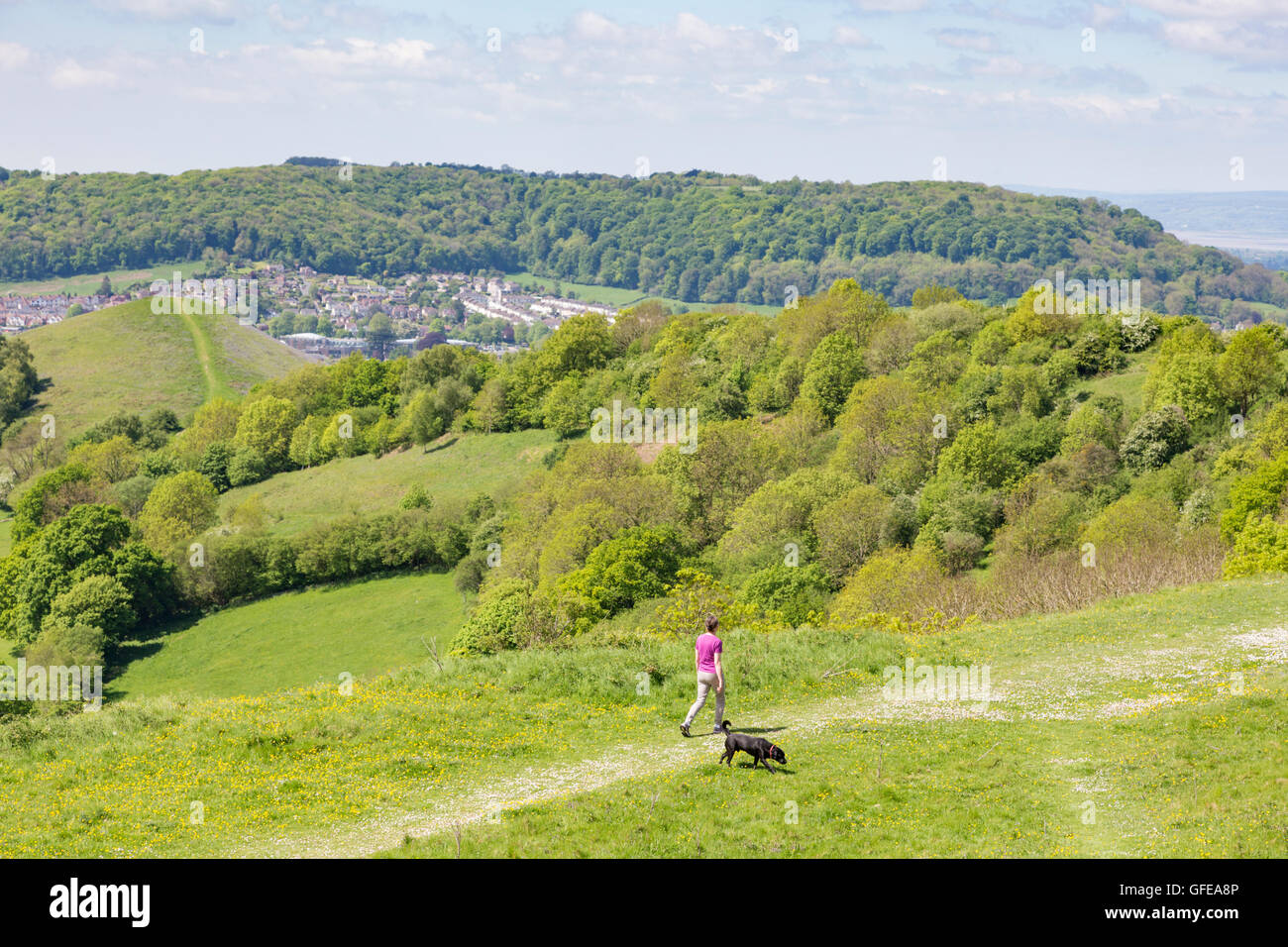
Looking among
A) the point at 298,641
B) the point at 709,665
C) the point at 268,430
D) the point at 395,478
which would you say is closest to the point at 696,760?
the point at 709,665

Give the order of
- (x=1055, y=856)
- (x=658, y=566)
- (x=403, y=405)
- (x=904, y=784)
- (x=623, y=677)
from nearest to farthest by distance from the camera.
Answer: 1. (x=1055, y=856)
2. (x=904, y=784)
3. (x=623, y=677)
4. (x=658, y=566)
5. (x=403, y=405)

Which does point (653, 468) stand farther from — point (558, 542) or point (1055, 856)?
point (1055, 856)

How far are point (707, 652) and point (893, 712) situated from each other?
228 inches

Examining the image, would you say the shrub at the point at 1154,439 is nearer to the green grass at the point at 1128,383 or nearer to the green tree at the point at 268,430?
the green grass at the point at 1128,383

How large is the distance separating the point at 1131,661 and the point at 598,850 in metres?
16.9

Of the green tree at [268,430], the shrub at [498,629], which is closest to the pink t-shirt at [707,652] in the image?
the shrub at [498,629]

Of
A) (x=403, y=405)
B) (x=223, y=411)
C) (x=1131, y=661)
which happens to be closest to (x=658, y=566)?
(x=1131, y=661)

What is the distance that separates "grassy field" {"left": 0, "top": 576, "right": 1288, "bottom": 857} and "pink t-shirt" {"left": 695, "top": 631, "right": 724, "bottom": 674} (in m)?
1.60

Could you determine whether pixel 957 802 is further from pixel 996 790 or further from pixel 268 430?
pixel 268 430

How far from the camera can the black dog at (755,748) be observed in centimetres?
1958

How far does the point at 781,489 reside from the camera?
239ft

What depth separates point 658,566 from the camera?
213ft

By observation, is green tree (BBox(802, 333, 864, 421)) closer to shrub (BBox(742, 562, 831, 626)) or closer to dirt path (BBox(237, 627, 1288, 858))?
shrub (BBox(742, 562, 831, 626))

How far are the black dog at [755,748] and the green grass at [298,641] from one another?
56.3m
